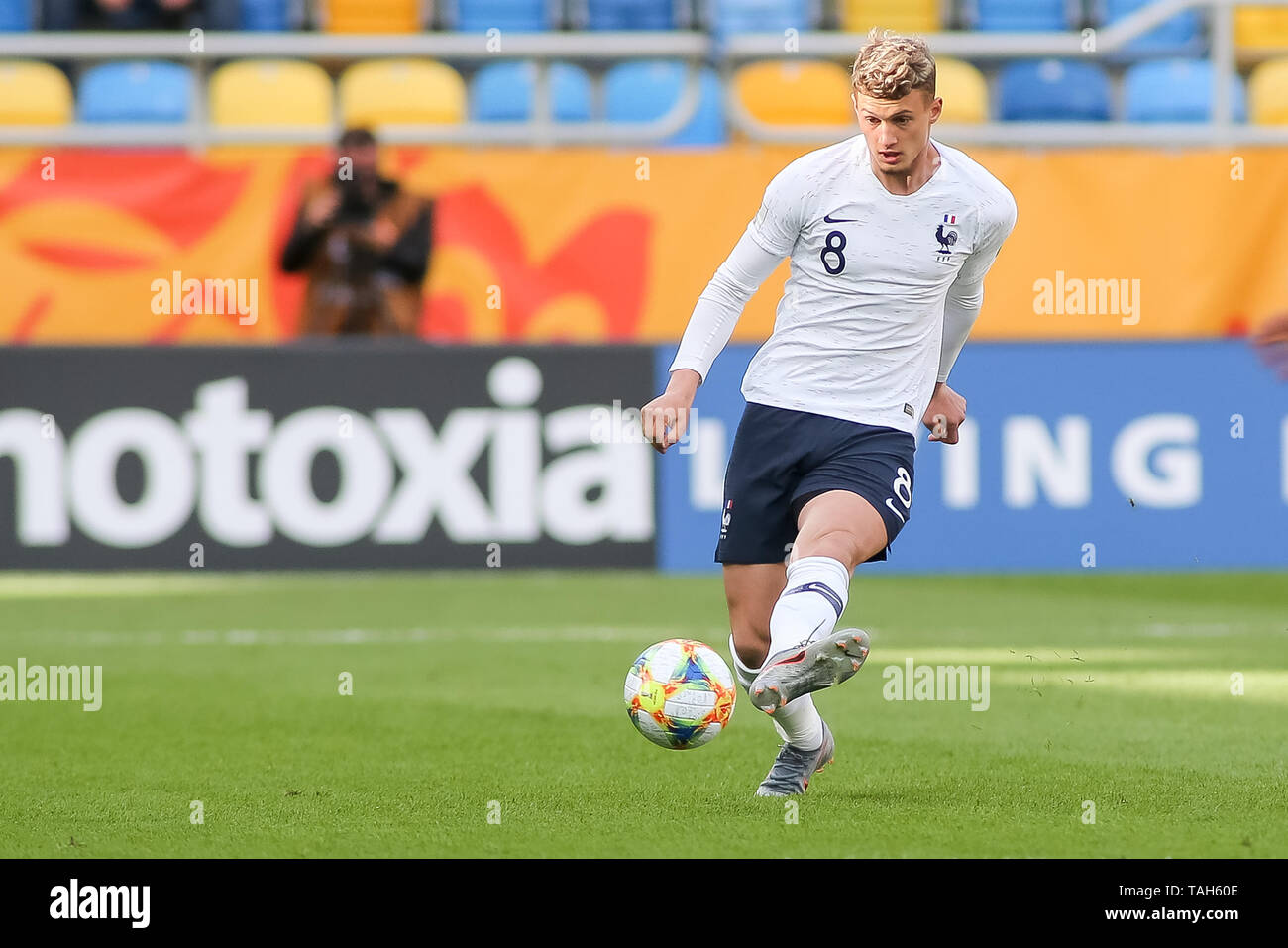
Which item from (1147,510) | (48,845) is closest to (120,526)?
(1147,510)

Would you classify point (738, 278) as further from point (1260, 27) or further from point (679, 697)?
point (1260, 27)

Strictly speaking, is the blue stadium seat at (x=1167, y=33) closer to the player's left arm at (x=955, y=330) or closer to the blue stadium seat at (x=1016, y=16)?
the blue stadium seat at (x=1016, y=16)

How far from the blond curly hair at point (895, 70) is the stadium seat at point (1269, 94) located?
11141mm

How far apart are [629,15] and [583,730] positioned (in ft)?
32.2

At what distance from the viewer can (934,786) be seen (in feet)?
20.8

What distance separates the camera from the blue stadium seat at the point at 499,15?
16.3 m

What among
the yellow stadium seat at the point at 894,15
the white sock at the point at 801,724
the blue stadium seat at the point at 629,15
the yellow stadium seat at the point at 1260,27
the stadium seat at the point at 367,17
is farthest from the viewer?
the yellow stadium seat at the point at 1260,27

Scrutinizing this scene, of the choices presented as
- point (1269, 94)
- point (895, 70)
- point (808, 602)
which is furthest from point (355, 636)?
point (1269, 94)

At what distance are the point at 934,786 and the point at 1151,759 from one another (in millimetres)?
917

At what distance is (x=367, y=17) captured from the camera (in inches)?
637

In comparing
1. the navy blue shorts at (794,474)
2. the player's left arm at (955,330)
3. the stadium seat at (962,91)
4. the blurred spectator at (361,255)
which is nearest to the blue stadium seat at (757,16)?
the stadium seat at (962,91)

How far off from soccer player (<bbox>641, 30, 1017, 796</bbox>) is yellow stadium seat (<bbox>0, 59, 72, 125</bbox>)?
10.1 metres

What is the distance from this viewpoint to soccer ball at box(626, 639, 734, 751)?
603cm
